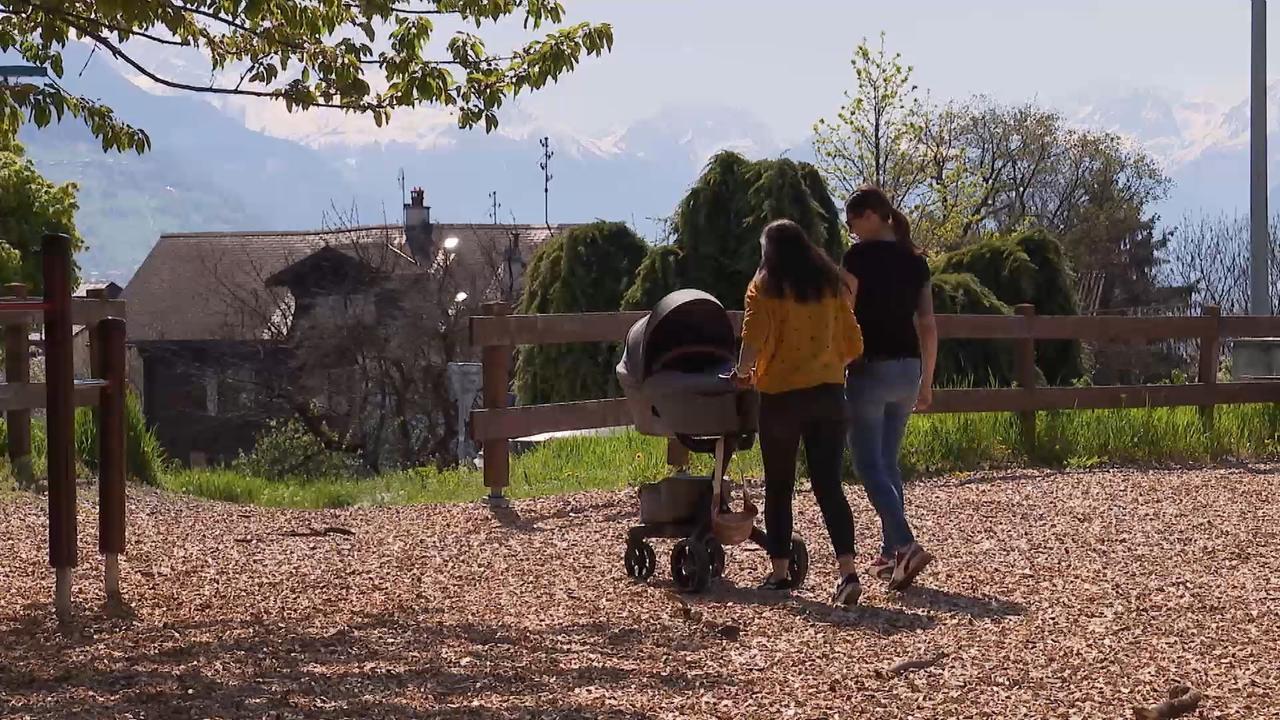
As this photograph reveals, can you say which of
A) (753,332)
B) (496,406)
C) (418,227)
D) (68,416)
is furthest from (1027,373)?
(418,227)

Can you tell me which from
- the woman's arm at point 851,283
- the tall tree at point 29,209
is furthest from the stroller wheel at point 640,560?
the tall tree at point 29,209

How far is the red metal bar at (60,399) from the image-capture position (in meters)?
6.15

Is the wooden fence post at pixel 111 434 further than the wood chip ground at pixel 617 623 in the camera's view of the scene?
Yes

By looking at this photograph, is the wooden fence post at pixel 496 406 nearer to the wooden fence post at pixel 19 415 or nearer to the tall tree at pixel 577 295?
the wooden fence post at pixel 19 415

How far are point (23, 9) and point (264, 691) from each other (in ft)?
11.0

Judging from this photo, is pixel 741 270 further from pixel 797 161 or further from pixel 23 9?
pixel 23 9

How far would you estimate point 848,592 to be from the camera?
Result: 6.79 metres

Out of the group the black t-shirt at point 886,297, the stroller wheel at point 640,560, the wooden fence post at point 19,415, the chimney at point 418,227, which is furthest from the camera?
the chimney at point 418,227

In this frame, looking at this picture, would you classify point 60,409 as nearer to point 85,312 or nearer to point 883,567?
point 883,567

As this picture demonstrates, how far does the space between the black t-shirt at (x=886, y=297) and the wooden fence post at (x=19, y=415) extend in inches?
244

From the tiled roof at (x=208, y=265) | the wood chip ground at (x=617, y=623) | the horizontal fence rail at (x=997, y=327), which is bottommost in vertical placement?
the wood chip ground at (x=617, y=623)

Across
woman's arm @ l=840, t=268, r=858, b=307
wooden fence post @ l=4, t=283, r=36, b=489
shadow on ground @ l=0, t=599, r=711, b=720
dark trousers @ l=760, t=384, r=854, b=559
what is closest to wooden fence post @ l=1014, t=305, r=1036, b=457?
woman's arm @ l=840, t=268, r=858, b=307

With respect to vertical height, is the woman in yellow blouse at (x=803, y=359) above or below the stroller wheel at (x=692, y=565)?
above

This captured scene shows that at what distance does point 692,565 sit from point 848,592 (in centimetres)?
70
